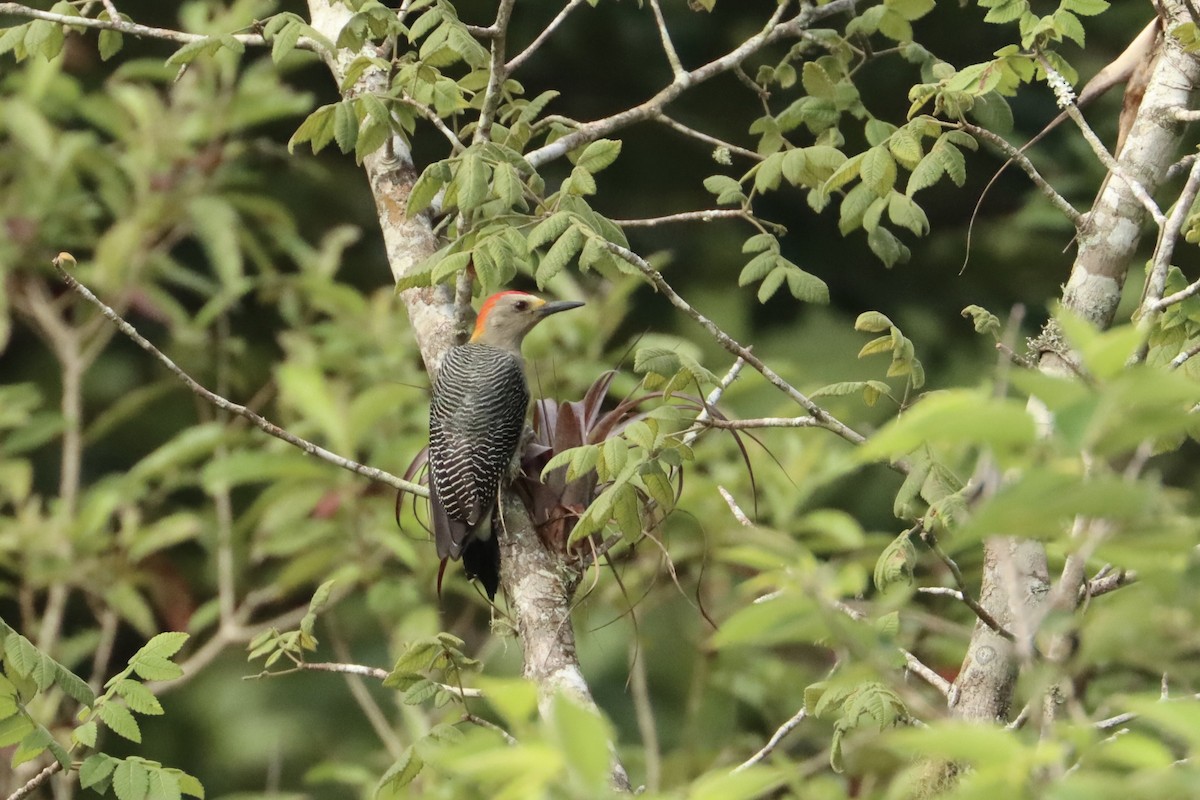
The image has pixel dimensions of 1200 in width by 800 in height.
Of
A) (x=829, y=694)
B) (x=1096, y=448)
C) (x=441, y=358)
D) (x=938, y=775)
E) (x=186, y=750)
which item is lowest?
(x=186, y=750)

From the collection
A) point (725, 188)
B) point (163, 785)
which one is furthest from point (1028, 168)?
point (163, 785)

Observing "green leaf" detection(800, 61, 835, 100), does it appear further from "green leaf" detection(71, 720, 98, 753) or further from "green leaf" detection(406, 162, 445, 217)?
"green leaf" detection(71, 720, 98, 753)

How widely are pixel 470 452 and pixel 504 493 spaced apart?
0.16 meters

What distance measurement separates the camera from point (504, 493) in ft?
11.9

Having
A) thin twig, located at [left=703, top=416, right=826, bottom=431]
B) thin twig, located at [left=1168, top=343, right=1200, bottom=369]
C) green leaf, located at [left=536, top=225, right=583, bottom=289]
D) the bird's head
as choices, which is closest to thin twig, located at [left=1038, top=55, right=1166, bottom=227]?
thin twig, located at [left=1168, top=343, right=1200, bottom=369]

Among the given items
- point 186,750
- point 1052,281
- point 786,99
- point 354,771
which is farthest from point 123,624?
point 1052,281

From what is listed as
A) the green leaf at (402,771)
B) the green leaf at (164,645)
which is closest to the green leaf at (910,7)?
the green leaf at (402,771)

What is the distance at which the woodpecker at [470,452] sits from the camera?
3660 mm

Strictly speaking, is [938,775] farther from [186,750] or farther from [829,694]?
[186,750]

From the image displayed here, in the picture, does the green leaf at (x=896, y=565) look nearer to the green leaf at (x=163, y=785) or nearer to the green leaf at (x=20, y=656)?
the green leaf at (x=163, y=785)

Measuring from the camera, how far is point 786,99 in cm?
816

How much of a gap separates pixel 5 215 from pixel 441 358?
3.27 m

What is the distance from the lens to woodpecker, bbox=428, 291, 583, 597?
3.66m

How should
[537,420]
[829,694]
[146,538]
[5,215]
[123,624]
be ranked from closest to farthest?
[829,694]
[537,420]
[146,538]
[5,215]
[123,624]
